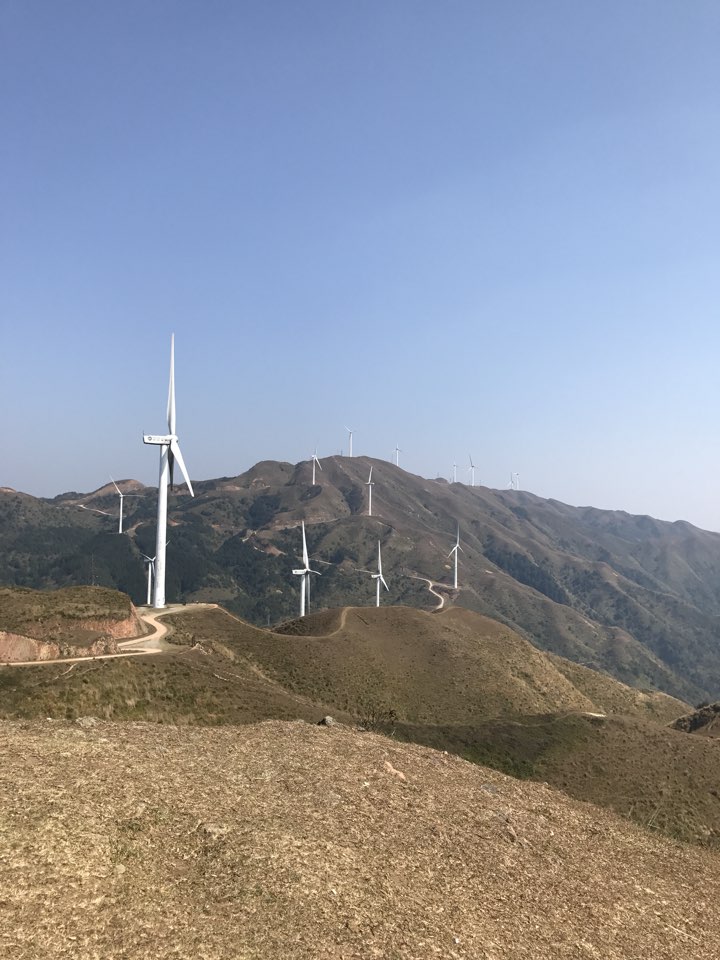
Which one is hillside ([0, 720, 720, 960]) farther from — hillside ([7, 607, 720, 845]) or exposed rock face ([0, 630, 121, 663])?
exposed rock face ([0, 630, 121, 663])

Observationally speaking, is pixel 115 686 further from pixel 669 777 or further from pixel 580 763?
pixel 669 777

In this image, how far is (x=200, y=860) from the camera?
914 inches

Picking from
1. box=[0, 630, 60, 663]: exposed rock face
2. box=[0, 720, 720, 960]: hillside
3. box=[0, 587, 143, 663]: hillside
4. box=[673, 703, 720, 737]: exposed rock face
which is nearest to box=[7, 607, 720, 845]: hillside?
box=[0, 630, 60, 663]: exposed rock face

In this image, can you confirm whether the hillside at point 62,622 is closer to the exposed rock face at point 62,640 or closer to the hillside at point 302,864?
the exposed rock face at point 62,640

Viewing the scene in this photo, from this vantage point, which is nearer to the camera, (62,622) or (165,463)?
(62,622)

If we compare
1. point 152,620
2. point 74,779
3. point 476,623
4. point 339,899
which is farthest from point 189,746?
point 476,623

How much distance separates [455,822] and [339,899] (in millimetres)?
9886

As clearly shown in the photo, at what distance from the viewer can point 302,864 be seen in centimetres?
2377

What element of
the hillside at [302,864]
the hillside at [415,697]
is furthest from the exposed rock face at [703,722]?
the hillside at [302,864]

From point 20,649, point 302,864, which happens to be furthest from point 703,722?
point 302,864

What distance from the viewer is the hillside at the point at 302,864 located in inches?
788

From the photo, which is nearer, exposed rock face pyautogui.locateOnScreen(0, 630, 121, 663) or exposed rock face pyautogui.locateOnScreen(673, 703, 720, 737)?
exposed rock face pyautogui.locateOnScreen(0, 630, 121, 663)

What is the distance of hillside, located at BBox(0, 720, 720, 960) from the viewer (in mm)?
20016

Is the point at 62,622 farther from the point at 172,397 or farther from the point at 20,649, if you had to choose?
the point at 172,397
